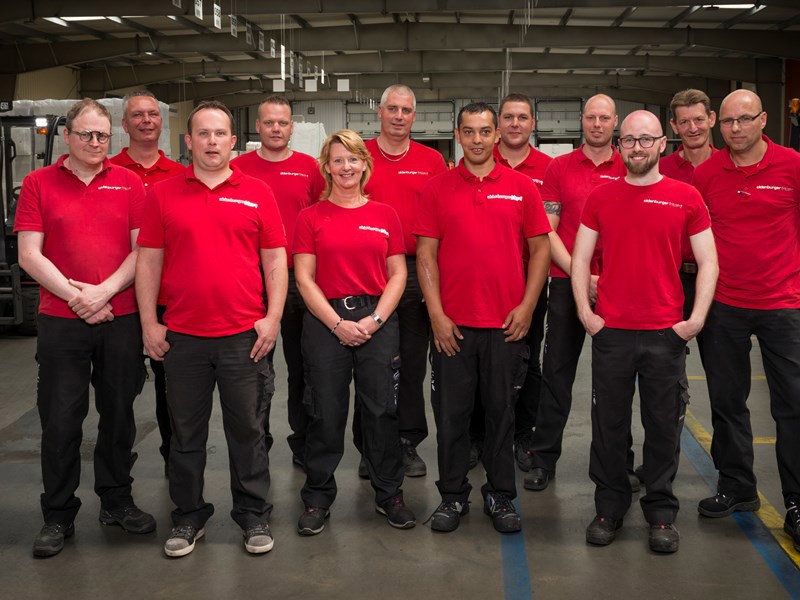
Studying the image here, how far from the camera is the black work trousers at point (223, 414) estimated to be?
412 centimetres

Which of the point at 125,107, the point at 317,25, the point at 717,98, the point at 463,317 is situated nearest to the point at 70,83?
the point at 317,25

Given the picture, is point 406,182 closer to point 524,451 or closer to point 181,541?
point 524,451

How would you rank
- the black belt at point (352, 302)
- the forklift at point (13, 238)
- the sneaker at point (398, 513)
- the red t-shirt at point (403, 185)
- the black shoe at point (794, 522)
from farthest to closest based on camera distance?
the forklift at point (13, 238) < the red t-shirt at point (403, 185) < the sneaker at point (398, 513) < the black belt at point (352, 302) < the black shoe at point (794, 522)

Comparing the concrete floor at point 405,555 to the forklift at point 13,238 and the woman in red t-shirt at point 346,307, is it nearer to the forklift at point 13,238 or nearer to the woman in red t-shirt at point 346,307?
the woman in red t-shirt at point 346,307

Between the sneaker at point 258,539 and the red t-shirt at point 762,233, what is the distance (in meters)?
2.53

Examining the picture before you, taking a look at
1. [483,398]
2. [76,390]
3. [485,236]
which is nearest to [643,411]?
[483,398]

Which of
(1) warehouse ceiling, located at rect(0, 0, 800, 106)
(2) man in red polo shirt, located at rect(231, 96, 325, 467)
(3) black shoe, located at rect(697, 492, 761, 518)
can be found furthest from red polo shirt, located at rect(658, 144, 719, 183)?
(1) warehouse ceiling, located at rect(0, 0, 800, 106)

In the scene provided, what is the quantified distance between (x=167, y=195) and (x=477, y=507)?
2.29m

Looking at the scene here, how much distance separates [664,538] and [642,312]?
107 centimetres

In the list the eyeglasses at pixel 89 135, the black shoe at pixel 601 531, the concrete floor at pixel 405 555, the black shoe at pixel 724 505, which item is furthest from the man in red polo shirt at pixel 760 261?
the eyeglasses at pixel 89 135

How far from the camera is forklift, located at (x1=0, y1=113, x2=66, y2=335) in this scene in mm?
10336

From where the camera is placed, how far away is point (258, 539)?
4.22 metres

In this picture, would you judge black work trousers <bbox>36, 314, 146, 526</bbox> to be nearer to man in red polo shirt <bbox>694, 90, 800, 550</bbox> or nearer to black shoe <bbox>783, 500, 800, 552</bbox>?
man in red polo shirt <bbox>694, 90, 800, 550</bbox>

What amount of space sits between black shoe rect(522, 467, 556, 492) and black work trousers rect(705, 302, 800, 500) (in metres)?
0.95
